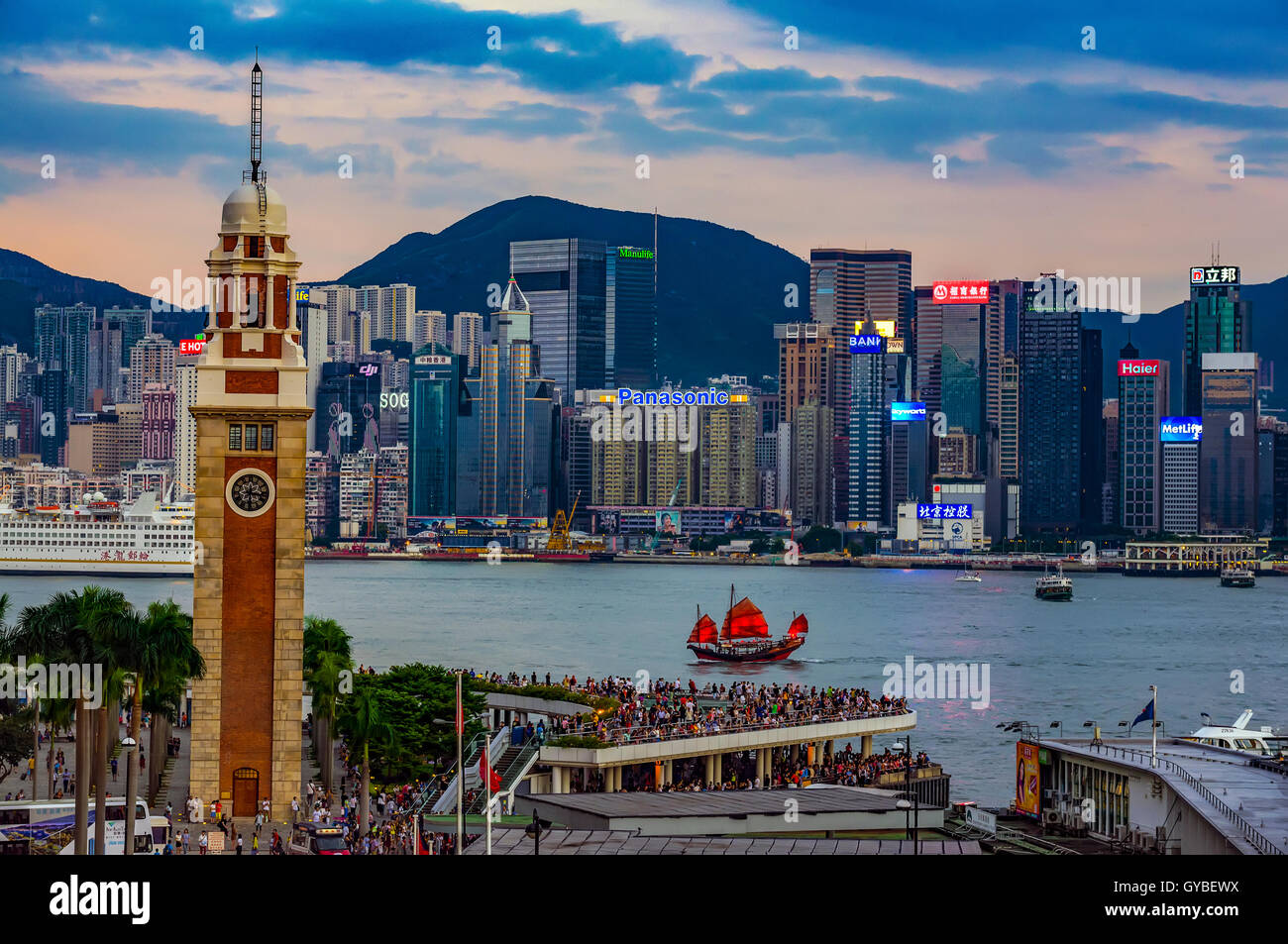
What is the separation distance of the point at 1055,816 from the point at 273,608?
50.5 feet

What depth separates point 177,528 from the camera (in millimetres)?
138750

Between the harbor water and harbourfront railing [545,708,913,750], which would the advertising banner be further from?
the harbor water

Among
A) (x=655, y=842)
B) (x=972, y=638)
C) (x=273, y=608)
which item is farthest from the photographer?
(x=972, y=638)

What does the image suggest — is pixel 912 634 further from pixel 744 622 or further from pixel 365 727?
pixel 365 727

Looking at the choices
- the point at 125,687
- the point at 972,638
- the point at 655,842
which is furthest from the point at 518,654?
the point at 655,842

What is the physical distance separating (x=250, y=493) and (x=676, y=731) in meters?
11.7

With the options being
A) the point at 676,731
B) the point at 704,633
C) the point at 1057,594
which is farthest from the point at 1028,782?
the point at 1057,594

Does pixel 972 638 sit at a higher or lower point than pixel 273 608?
lower

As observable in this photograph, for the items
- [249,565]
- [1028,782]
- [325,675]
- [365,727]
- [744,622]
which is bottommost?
[744,622]

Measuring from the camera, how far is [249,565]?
24.4 m

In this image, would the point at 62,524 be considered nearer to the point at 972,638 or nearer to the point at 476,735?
the point at 972,638

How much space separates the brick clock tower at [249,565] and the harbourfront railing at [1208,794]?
480 inches

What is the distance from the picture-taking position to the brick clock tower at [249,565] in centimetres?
2423
